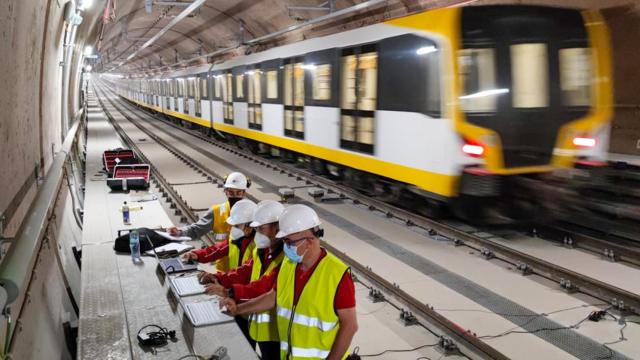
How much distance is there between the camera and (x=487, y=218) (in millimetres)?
9078

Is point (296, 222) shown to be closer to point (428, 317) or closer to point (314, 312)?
point (314, 312)

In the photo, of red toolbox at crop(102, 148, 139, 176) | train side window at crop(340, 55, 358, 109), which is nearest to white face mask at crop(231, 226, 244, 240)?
train side window at crop(340, 55, 358, 109)

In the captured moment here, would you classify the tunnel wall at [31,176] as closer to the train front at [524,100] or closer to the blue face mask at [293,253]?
the blue face mask at [293,253]

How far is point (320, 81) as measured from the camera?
40.2ft

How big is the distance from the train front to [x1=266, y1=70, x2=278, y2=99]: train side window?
7792 millimetres

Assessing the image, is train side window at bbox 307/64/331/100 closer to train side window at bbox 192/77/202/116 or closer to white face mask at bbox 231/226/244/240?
white face mask at bbox 231/226/244/240

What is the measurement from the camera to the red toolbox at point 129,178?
888 cm

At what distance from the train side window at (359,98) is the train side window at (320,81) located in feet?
1.99

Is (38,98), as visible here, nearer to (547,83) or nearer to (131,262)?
(131,262)

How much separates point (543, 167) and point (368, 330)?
4361 mm

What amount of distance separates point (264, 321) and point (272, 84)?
12099mm

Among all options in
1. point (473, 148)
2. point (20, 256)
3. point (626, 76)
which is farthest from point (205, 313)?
point (626, 76)

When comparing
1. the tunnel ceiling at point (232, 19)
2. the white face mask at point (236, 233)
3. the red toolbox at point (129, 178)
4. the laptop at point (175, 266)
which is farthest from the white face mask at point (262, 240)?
the tunnel ceiling at point (232, 19)

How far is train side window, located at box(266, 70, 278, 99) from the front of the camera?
1517 centimetres
